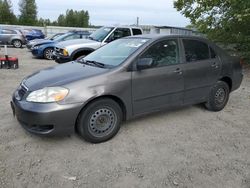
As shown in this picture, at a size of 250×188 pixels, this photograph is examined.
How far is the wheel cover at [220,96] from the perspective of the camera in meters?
5.21

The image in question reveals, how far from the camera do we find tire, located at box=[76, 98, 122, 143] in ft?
11.9

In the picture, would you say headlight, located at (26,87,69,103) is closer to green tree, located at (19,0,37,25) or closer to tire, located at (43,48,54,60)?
tire, located at (43,48,54,60)

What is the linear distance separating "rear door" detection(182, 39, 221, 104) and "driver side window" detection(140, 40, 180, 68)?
8.6 inches

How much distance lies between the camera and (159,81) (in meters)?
4.21

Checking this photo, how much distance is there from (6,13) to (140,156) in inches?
1721

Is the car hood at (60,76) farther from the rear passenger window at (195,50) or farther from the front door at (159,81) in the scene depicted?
the rear passenger window at (195,50)

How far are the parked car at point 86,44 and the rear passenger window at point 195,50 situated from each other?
520 cm

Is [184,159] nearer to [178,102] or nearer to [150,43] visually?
[178,102]

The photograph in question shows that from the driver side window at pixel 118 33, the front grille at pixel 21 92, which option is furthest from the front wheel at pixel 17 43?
the front grille at pixel 21 92

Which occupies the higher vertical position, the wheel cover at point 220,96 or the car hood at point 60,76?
the car hood at point 60,76

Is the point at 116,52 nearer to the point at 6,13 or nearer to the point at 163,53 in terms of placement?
the point at 163,53

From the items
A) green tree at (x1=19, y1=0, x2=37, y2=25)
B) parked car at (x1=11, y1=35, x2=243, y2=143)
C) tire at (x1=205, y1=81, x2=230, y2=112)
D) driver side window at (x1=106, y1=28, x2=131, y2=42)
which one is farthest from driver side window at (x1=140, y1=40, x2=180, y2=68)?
green tree at (x1=19, y1=0, x2=37, y2=25)

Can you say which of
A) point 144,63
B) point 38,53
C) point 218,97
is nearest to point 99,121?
point 144,63

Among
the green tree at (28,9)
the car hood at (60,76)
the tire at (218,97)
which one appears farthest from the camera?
the green tree at (28,9)
